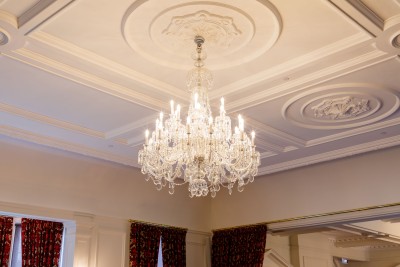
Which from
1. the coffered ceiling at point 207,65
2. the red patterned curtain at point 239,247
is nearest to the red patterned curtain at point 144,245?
the red patterned curtain at point 239,247

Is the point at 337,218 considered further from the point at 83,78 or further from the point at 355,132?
the point at 83,78

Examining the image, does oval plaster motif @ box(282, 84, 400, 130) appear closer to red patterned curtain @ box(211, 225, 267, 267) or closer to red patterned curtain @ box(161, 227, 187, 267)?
red patterned curtain @ box(211, 225, 267, 267)

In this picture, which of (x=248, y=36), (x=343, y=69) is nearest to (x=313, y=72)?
(x=343, y=69)

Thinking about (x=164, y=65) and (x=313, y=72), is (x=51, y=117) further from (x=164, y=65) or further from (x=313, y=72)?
(x=313, y=72)

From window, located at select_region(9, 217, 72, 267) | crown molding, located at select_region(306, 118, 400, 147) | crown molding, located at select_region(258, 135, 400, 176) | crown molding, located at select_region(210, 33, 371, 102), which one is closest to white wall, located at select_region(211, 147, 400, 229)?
crown molding, located at select_region(258, 135, 400, 176)

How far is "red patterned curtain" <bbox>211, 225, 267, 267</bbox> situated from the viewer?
8.94 meters

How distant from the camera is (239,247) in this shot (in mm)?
9180

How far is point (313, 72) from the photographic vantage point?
17.8 feet

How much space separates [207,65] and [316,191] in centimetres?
413

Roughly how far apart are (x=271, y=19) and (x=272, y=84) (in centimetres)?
137

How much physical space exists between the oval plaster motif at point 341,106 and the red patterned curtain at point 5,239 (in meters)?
5.16

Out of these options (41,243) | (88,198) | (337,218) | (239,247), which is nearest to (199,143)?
(88,198)

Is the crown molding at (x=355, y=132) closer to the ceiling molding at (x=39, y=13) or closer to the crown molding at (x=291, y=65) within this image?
the crown molding at (x=291, y=65)

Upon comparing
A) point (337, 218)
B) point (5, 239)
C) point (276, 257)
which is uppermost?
point (337, 218)
